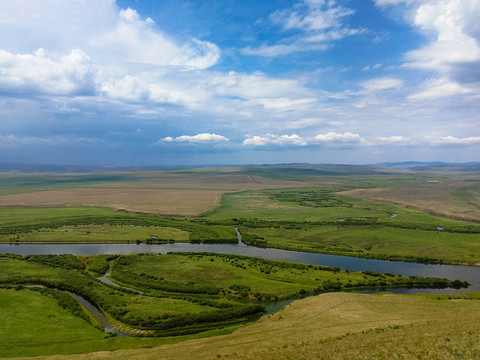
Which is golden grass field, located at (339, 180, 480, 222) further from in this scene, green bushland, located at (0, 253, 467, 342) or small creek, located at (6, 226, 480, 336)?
green bushland, located at (0, 253, 467, 342)

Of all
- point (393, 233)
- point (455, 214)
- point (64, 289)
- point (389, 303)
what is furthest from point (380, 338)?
point (455, 214)

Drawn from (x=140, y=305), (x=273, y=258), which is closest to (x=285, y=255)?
(x=273, y=258)

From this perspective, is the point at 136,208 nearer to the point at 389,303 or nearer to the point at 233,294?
the point at 233,294

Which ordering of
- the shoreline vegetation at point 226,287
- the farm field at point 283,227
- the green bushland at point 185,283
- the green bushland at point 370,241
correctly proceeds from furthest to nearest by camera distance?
the farm field at point 283,227
the green bushland at point 370,241
the green bushland at point 185,283
the shoreline vegetation at point 226,287

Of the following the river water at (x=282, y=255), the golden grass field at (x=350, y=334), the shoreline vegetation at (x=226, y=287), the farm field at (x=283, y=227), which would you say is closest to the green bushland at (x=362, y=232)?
the farm field at (x=283, y=227)

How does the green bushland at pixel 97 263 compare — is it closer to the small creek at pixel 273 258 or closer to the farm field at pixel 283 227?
the small creek at pixel 273 258
